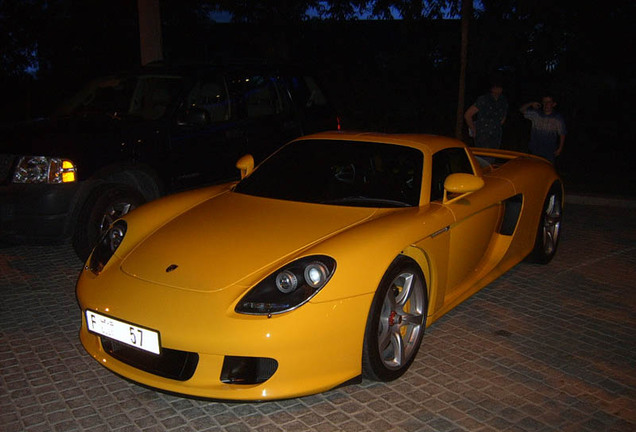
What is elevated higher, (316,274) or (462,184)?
(462,184)

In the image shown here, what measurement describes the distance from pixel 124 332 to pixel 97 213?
265cm

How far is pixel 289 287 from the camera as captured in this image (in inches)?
125

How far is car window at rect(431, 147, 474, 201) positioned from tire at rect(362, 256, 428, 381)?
0.78m

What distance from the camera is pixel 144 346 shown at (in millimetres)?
3137

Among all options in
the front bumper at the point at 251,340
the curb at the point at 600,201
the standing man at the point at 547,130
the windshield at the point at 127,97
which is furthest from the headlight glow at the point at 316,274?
the curb at the point at 600,201

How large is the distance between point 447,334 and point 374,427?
1.36 metres

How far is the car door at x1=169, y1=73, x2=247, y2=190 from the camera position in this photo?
6.07 metres

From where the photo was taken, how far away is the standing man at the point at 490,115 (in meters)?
8.12

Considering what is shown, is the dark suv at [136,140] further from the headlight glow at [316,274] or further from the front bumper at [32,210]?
the headlight glow at [316,274]

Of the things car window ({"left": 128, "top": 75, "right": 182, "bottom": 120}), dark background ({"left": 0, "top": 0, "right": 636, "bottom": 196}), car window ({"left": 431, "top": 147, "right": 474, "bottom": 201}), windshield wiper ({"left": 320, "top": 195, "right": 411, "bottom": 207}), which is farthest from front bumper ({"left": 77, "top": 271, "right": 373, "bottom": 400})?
dark background ({"left": 0, "top": 0, "right": 636, "bottom": 196})

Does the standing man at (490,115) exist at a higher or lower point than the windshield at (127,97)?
lower

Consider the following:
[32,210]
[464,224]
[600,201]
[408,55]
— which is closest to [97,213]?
[32,210]

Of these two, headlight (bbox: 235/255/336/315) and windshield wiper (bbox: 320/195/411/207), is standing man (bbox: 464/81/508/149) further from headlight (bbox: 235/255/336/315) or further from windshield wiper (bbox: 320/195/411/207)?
headlight (bbox: 235/255/336/315)

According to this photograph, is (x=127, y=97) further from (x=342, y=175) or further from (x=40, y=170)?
(x=342, y=175)
